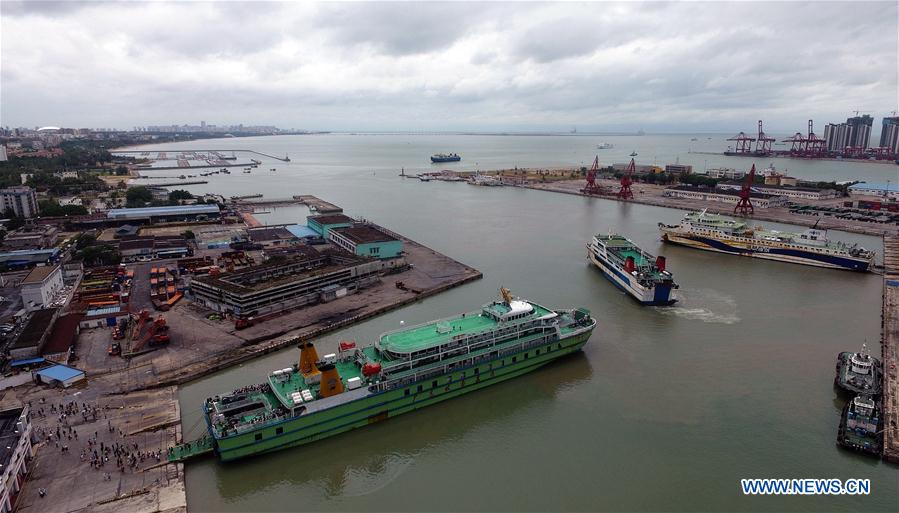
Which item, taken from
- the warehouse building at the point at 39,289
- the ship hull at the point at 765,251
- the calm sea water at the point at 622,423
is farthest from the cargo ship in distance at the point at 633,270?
the warehouse building at the point at 39,289

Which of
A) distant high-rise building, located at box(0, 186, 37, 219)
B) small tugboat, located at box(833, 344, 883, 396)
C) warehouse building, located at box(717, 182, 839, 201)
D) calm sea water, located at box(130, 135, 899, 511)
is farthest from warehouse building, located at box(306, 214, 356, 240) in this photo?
warehouse building, located at box(717, 182, 839, 201)

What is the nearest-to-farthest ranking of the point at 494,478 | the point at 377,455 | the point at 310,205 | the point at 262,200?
the point at 494,478 < the point at 377,455 < the point at 310,205 < the point at 262,200

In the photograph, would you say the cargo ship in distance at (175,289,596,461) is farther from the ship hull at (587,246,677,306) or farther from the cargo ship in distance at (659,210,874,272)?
the cargo ship in distance at (659,210,874,272)

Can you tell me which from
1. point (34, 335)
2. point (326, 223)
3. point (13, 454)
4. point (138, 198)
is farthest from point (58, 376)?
point (138, 198)

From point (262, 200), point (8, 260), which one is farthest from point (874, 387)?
point (262, 200)

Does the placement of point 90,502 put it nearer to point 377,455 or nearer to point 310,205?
point 377,455
